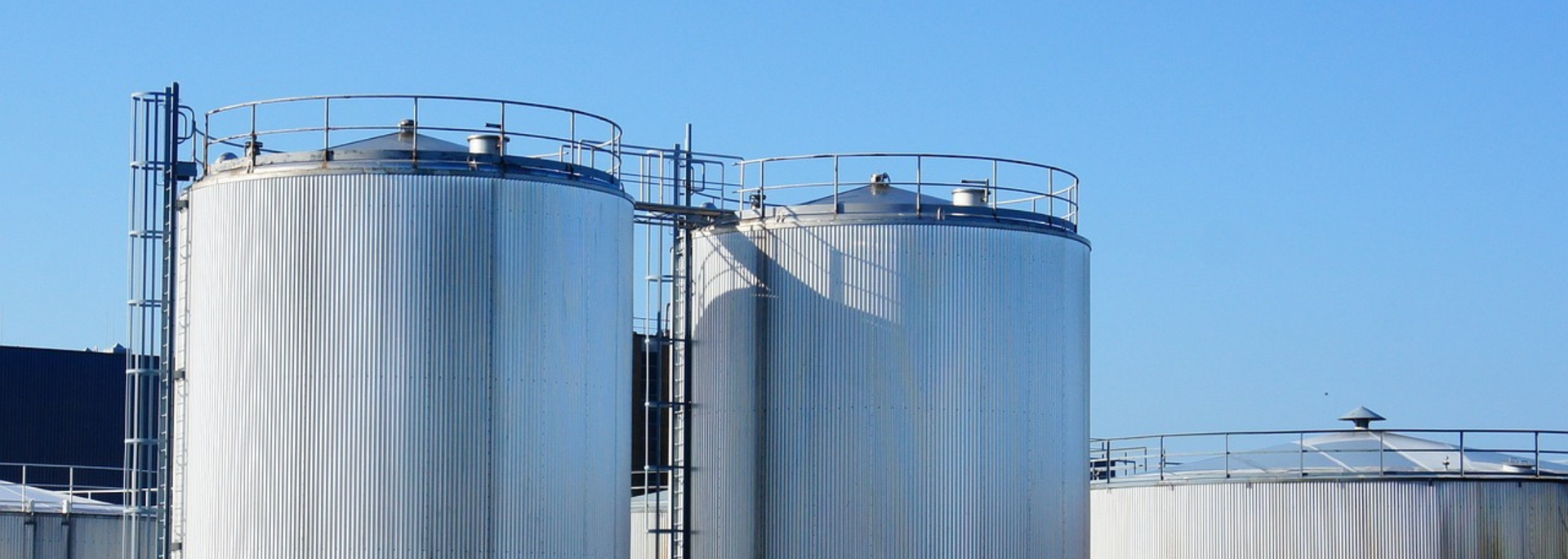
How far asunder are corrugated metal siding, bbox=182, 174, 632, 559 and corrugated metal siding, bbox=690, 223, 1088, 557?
508cm

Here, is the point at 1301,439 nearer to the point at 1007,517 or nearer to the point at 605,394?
the point at 1007,517

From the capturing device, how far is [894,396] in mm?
33844

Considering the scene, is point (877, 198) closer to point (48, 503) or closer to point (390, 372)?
point (390, 372)

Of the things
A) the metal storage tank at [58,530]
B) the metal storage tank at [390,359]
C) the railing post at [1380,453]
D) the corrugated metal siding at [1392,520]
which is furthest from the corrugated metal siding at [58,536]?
the railing post at [1380,453]

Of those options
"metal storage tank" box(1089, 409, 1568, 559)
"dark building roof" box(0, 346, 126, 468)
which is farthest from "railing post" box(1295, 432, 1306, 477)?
"dark building roof" box(0, 346, 126, 468)

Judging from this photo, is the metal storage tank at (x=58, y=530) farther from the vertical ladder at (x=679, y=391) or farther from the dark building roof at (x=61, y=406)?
the dark building roof at (x=61, y=406)

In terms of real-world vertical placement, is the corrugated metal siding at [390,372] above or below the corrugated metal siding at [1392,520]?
above

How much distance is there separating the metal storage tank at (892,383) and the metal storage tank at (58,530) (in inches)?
434

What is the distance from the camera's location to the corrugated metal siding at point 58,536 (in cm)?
3825

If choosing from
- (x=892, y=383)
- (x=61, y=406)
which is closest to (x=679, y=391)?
(x=892, y=383)

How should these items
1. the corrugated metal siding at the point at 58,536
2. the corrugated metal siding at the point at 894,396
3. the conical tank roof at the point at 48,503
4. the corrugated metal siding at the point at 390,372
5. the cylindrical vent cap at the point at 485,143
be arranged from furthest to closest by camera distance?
the conical tank roof at the point at 48,503 → the corrugated metal siding at the point at 58,536 → the corrugated metal siding at the point at 894,396 → the cylindrical vent cap at the point at 485,143 → the corrugated metal siding at the point at 390,372

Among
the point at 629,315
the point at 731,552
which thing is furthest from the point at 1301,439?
the point at 629,315

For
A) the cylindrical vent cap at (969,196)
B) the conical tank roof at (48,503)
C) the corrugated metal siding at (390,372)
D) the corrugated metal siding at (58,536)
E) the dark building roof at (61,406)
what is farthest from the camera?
the dark building roof at (61,406)

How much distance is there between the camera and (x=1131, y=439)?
140ft
